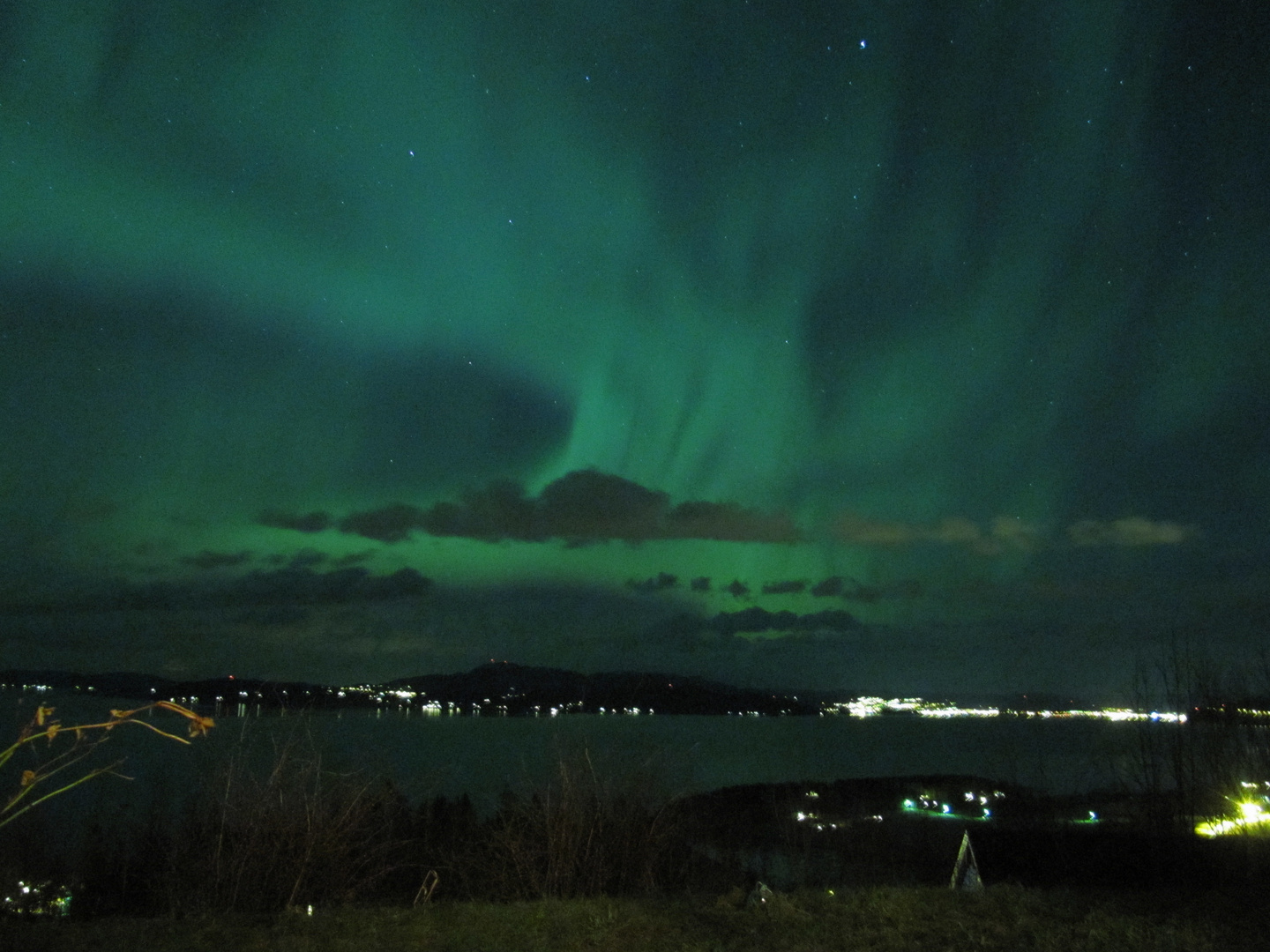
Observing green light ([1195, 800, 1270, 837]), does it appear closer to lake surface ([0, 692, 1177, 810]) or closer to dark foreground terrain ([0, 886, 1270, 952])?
lake surface ([0, 692, 1177, 810])

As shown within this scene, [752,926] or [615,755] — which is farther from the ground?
[615,755]

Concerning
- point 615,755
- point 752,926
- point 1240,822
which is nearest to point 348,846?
point 615,755

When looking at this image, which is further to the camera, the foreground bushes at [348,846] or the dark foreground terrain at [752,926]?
the foreground bushes at [348,846]

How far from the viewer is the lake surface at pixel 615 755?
1432 cm

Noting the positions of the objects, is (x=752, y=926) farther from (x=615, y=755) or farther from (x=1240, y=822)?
(x=1240, y=822)

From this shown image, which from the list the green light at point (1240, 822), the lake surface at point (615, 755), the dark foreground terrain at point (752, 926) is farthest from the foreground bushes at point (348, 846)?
→ the green light at point (1240, 822)

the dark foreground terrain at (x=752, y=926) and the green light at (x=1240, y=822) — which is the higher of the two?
the dark foreground terrain at (x=752, y=926)

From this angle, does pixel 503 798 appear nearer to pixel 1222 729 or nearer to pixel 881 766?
pixel 1222 729

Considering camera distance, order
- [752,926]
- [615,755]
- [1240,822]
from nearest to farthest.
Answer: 1. [752,926]
2. [615,755]
3. [1240,822]

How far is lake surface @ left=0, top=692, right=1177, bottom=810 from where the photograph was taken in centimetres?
1432

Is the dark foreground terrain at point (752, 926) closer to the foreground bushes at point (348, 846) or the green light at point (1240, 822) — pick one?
the foreground bushes at point (348, 846)

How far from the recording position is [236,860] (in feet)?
37.3

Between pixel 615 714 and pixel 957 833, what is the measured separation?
153 metres

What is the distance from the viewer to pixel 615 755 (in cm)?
1459
